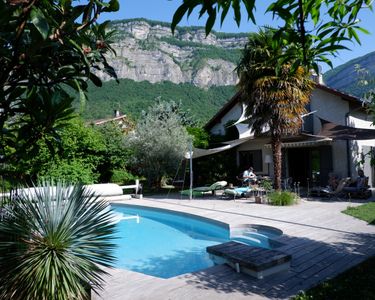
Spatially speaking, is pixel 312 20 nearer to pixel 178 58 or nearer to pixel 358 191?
pixel 358 191

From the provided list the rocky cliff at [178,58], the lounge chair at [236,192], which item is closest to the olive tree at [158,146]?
the lounge chair at [236,192]

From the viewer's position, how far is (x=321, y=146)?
2202cm

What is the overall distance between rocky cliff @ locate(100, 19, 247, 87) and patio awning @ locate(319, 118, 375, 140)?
6280 cm

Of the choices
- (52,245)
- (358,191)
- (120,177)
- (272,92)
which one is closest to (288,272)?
(52,245)

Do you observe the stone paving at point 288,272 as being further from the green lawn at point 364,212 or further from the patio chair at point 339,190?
the patio chair at point 339,190

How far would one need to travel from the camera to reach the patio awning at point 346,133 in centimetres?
1730

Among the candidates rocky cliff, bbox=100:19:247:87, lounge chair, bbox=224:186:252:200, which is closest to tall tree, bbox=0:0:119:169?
lounge chair, bbox=224:186:252:200

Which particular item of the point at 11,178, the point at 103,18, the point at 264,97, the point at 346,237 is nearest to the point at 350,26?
the point at 103,18

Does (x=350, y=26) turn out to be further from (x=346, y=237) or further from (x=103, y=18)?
(x=346, y=237)

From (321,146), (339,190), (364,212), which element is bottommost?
(364,212)

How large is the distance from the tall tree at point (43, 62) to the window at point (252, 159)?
23.9m

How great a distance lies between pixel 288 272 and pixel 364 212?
7.60 m

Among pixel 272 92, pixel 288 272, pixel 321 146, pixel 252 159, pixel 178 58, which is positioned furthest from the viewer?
pixel 178 58

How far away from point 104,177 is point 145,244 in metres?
13.9
